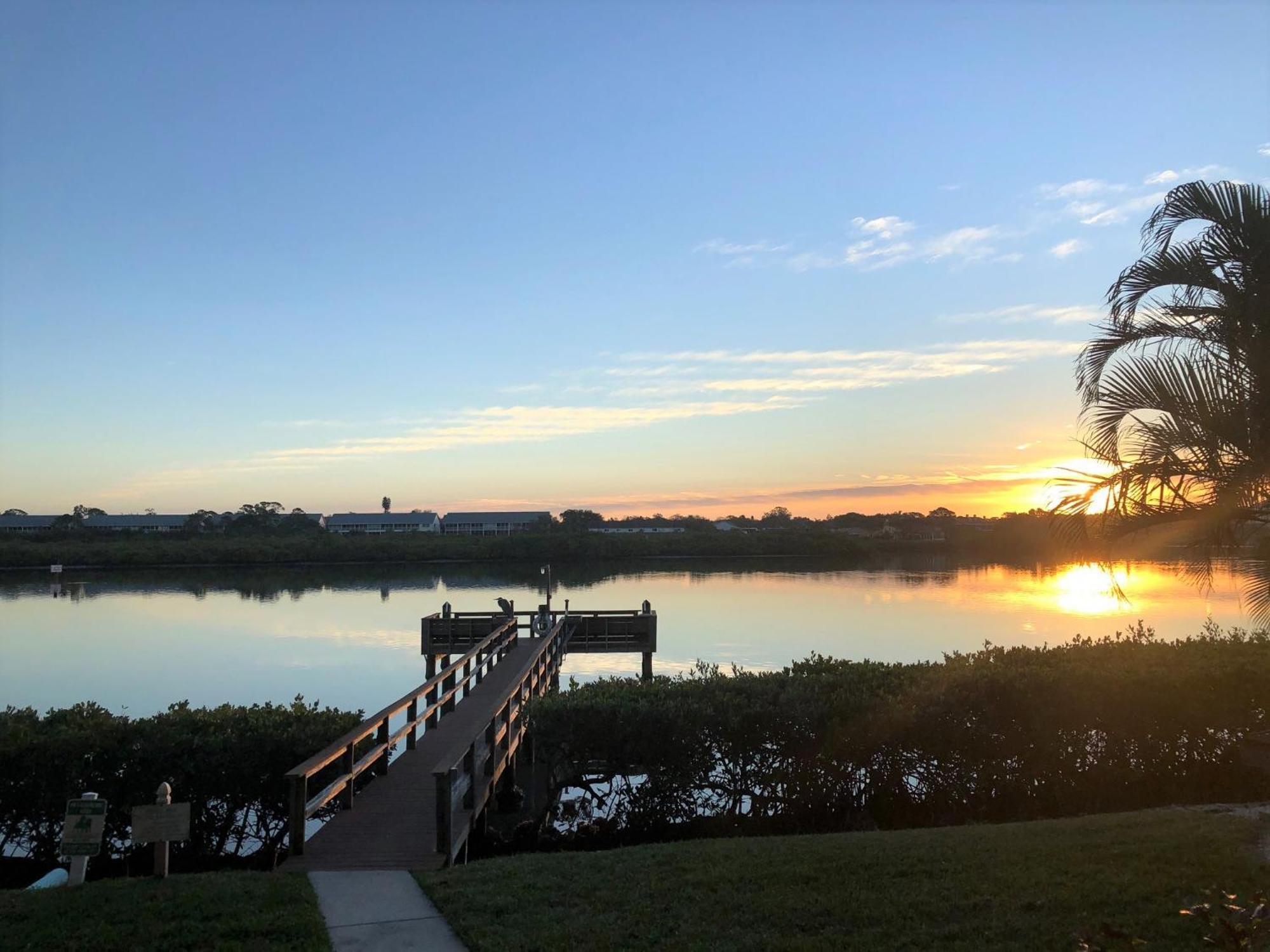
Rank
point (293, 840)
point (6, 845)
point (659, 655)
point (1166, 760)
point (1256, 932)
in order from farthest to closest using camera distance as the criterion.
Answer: point (659, 655), point (1166, 760), point (6, 845), point (293, 840), point (1256, 932)

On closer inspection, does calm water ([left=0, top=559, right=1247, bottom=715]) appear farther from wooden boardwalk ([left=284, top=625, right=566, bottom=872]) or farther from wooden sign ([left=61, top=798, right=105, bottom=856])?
wooden sign ([left=61, top=798, right=105, bottom=856])

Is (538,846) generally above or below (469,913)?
below

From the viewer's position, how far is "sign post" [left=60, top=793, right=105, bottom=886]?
6.55m

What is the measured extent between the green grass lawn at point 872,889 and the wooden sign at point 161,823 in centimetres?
188

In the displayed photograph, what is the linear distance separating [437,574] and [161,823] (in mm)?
73201

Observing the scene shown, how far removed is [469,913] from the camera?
623 centimetres

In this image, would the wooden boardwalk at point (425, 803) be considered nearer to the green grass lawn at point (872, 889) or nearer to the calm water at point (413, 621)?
the green grass lawn at point (872, 889)

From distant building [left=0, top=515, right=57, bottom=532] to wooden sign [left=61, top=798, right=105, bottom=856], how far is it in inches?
5285

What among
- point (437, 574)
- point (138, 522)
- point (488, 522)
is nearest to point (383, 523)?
point (488, 522)

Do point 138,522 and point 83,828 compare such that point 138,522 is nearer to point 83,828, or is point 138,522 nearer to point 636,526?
point 636,526

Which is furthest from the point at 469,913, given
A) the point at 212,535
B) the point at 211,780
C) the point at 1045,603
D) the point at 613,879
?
the point at 212,535

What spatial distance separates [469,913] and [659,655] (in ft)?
77.0

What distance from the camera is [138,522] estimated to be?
13312 cm

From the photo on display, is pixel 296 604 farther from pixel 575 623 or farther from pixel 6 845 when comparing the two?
pixel 6 845
